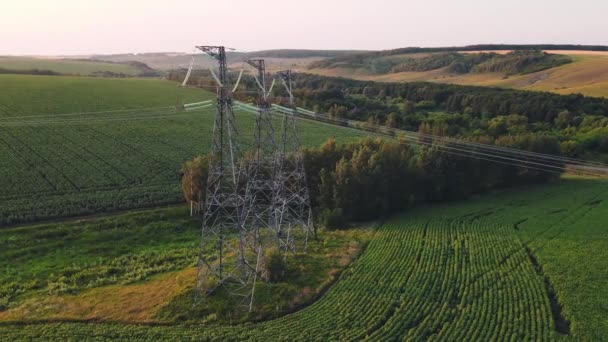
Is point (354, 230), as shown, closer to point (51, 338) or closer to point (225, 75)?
point (225, 75)

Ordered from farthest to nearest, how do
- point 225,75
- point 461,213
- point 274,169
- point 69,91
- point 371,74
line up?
A: point 371,74
point 69,91
point 461,213
point 274,169
point 225,75

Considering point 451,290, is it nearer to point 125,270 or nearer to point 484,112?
point 125,270

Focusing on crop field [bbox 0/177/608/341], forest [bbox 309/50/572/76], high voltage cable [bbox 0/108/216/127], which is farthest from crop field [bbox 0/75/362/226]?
forest [bbox 309/50/572/76]

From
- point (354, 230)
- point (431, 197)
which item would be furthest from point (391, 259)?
point (431, 197)

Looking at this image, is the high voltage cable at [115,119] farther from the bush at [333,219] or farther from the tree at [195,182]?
the bush at [333,219]

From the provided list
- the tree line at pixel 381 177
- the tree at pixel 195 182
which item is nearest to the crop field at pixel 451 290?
the tree line at pixel 381 177

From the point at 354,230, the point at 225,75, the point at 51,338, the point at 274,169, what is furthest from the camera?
the point at 354,230
